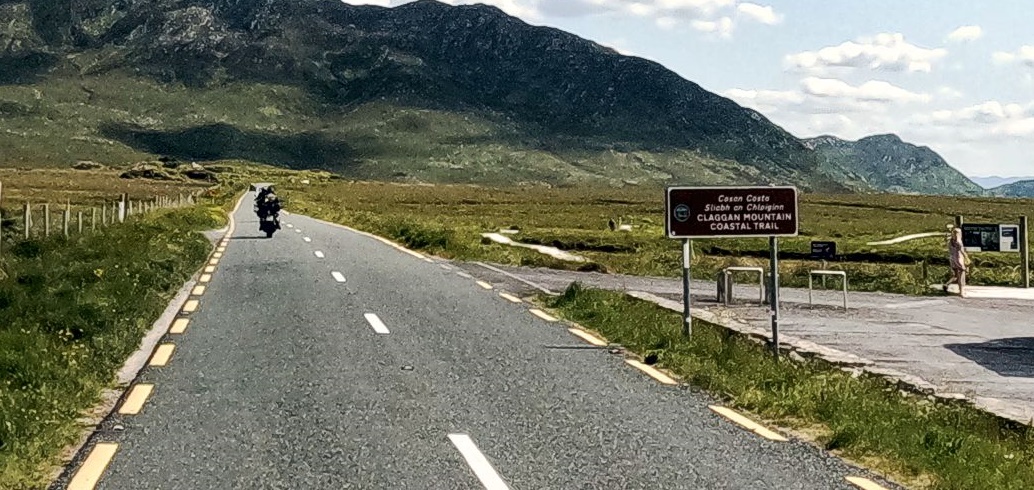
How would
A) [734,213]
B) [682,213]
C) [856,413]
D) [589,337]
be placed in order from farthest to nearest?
1. [589,337]
2. [682,213]
3. [734,213]
4. [856,413]

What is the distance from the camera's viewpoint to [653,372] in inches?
476

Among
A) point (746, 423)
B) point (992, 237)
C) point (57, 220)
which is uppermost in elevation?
point (57, 220)

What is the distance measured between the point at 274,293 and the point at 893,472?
44.4 feet

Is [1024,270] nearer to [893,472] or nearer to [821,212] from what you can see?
[893,472]

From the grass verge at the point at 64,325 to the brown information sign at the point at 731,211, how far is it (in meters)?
6.74

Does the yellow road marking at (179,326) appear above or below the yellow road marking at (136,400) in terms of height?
above

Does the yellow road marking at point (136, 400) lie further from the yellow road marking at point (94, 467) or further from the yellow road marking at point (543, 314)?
the yellow road marking at point (543, 314)

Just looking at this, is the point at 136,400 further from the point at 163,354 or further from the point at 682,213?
the point at 682,213

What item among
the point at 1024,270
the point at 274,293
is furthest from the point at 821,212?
the point at 274,293

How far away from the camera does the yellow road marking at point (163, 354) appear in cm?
1191

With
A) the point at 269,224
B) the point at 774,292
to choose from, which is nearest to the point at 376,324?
the point at 774,292

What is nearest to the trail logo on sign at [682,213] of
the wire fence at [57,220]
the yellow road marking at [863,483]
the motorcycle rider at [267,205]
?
the yellow road marking at [863,483]

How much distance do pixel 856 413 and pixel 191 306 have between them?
36.5 feet

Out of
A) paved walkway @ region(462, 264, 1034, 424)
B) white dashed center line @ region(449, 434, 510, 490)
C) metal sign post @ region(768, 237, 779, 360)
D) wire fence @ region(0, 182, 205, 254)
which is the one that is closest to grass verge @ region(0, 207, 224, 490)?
wire fence @ region(0, 182, 205, 254)
